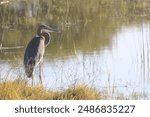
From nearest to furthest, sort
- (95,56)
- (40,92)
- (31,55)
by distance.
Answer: (40,92)
(31,55)
(95,56)

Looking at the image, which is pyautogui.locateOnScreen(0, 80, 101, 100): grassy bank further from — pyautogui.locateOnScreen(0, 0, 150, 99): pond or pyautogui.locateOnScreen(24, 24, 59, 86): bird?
pyautogui.locateOnScreen(24, 24, 59, 86): bird

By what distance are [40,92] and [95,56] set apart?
541cm

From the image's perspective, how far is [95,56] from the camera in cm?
1214

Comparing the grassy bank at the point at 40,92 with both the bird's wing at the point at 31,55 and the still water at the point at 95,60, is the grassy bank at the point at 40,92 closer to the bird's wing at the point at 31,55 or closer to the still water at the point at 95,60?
the still water at the point at 95,60

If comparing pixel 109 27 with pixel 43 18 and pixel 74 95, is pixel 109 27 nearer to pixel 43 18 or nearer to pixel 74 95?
pixel 43 18

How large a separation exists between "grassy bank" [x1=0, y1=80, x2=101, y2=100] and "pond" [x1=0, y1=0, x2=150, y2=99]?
233 mm

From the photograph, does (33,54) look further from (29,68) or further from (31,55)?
(29,68)

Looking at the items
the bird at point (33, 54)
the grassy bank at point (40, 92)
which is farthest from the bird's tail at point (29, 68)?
the grassy bank at point (40, 92)

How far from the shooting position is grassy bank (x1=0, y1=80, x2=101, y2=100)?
6.46 metres

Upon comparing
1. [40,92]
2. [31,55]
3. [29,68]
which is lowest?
[40,92]

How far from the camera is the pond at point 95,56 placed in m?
8.81

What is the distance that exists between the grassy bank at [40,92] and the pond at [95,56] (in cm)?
23

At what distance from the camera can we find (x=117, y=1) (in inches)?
864

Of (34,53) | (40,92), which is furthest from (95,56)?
(40,92)
